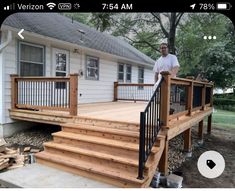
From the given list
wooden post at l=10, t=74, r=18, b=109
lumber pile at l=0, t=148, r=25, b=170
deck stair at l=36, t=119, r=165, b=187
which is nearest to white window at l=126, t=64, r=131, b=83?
wooden post at l=10, t=74, r=18, b=109

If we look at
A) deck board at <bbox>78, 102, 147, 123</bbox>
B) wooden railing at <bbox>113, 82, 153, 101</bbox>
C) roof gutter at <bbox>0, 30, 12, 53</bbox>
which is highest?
roof gutter at <bbox>0, 30, 12, 53</bbox>

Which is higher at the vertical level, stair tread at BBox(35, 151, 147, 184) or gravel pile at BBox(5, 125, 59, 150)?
stair tread at BBox(35, 151, 147, 184)

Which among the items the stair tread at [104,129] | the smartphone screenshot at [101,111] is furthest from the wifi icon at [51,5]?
the stair tread at [104,129]

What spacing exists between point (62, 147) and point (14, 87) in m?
2.56

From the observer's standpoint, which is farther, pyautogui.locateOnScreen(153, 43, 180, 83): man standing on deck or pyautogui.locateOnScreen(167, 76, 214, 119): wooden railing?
pyautogui.locateOnScreen(153, 43, 180, 83): man standing on deck

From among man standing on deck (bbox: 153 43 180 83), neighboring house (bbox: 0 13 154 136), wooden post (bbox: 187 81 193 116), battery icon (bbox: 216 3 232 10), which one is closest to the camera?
battery icon (bbox: 216 3 232 10)

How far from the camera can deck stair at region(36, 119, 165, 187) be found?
312 cm

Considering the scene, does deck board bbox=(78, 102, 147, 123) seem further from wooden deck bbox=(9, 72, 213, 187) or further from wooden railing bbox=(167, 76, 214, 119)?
wooden railing bbox=(167, 76, 214, 119)

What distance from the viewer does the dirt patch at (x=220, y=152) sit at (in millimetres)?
4141

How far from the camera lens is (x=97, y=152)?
11.9ft

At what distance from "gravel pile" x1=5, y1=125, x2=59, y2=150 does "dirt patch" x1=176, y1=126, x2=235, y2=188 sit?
3043 mm

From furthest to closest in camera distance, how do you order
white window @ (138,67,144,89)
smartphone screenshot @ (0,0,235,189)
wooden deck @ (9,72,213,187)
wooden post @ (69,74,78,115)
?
1. white window @ (138,67,144,89)
2. wooden post @ (69,74,78,115)
3. wooden deck @ (9,72,213,187)
4. smartphone screenshot @ (0,0,235,189)

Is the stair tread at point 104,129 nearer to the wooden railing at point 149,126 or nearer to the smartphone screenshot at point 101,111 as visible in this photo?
the smartphone screenshot at point 101,111

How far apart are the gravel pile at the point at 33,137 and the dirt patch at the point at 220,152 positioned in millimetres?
3043
